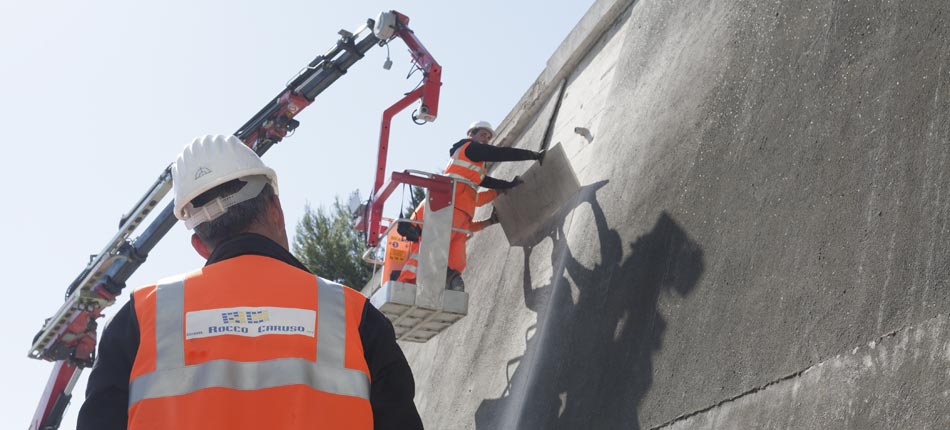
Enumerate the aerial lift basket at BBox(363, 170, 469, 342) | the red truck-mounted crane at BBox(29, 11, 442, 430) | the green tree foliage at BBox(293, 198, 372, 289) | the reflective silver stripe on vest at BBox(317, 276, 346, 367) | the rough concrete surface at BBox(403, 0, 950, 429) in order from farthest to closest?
A: 1. the green tree foliage at BBox(293, 198, 372, 289)
2. the red truck-mounted crane at BBox(29, 11, 442, 430)
3. the aerial lift basket at BBox(363, 170, 469, 342)
4. the rough concrete surface at BBox(403, 0, 950, 429)
5. the reflective silver stripe on vest at BBox(317, 276, 346, 367)

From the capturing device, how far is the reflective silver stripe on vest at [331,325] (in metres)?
3.17

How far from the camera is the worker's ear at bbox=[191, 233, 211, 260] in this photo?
3.60 m

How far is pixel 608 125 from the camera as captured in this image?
8695 mm

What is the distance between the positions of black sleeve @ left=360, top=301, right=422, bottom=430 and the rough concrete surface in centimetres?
189

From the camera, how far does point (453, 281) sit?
29.3 ft

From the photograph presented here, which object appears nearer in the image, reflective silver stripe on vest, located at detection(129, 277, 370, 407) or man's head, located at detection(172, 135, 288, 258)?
reflective silver stripe on vest, located at detection(129, 277, 370, 407)

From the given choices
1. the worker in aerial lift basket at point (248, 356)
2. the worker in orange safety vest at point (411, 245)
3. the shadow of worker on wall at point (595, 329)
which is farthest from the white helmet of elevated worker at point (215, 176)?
the worker in orange safety vest at point (411, 245)

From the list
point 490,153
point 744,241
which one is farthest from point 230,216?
point 490,153

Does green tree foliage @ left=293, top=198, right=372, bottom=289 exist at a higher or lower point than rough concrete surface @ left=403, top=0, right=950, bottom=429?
higher

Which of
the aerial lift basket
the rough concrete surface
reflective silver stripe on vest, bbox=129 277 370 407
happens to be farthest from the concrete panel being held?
reflective silver stripe on vest, bbox=129 277 370 407

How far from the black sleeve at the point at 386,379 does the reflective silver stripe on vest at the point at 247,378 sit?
9cm

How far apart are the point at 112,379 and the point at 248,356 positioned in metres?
0.38

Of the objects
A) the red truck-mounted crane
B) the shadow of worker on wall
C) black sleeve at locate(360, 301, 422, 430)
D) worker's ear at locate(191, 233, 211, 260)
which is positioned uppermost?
the red truck-mounted crane

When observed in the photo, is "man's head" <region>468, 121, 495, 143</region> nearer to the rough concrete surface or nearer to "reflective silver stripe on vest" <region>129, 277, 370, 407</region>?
the rough concrete surface
